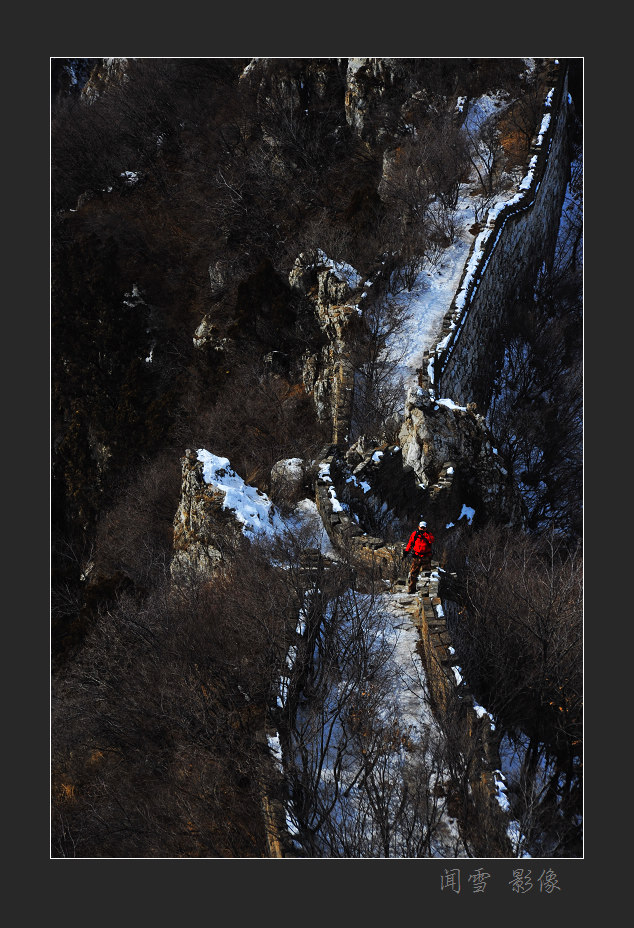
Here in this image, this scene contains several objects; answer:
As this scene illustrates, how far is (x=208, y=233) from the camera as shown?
4397 cm

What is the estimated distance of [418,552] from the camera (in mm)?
17984

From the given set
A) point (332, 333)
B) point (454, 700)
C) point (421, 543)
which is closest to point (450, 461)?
point (421, 543)

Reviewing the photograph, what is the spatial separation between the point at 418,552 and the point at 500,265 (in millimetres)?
18757

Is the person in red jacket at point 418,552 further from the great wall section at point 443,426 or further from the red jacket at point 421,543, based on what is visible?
the great wall section at point 443,426

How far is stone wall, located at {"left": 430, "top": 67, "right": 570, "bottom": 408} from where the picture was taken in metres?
29.6

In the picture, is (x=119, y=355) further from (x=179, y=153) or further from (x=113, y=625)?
(x=113, y=625)

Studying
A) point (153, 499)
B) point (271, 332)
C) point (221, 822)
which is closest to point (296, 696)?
point (221, 822)

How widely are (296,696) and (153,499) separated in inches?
569

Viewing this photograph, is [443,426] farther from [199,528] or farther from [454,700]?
[454,700]

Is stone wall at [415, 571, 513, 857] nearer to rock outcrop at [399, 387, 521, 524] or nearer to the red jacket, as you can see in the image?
the red jacket

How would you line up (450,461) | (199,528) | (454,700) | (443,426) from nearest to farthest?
(454,700), (199,528), (450,461), (443,426)

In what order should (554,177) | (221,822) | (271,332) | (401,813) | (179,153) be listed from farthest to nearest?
1. (179,153)
2. (554,177)
3. (271,332)
4. (221,822)
5. (401,813)

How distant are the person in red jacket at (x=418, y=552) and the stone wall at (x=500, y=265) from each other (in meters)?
9.77

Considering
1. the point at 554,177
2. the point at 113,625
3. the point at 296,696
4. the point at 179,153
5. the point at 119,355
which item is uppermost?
the point at 179,153
